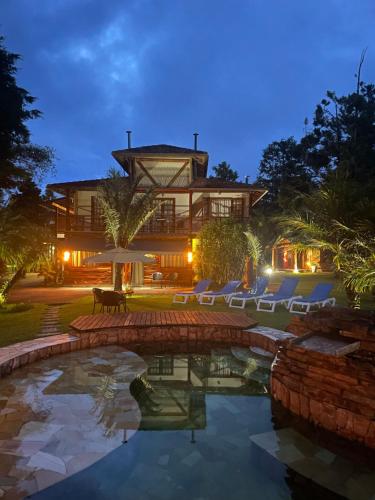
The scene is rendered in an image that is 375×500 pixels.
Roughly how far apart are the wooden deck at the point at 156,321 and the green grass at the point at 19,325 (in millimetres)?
1080

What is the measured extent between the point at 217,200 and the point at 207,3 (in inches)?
4693

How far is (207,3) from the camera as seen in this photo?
116 metres

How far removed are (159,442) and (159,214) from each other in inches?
788

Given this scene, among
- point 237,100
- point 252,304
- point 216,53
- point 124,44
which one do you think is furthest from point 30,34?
point 252,304

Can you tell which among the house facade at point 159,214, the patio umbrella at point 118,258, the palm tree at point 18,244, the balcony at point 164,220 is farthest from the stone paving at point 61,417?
the balcony at point 164,220

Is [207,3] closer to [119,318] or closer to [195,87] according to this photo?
[195,87]

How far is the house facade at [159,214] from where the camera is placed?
2183 centimetres

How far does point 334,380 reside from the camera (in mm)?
4656

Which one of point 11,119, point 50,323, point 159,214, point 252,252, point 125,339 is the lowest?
point 125,339

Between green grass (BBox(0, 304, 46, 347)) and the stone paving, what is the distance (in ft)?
4.34

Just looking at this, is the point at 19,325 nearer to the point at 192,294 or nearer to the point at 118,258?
the point at 118,258

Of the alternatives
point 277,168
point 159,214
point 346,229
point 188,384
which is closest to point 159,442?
point 188,384

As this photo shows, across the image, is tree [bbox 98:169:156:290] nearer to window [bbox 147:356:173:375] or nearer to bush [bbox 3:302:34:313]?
bush [bbox 3:302:34:313]

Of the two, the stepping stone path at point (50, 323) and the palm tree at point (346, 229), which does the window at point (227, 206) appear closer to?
the stepping stone path at point (50, 323)
